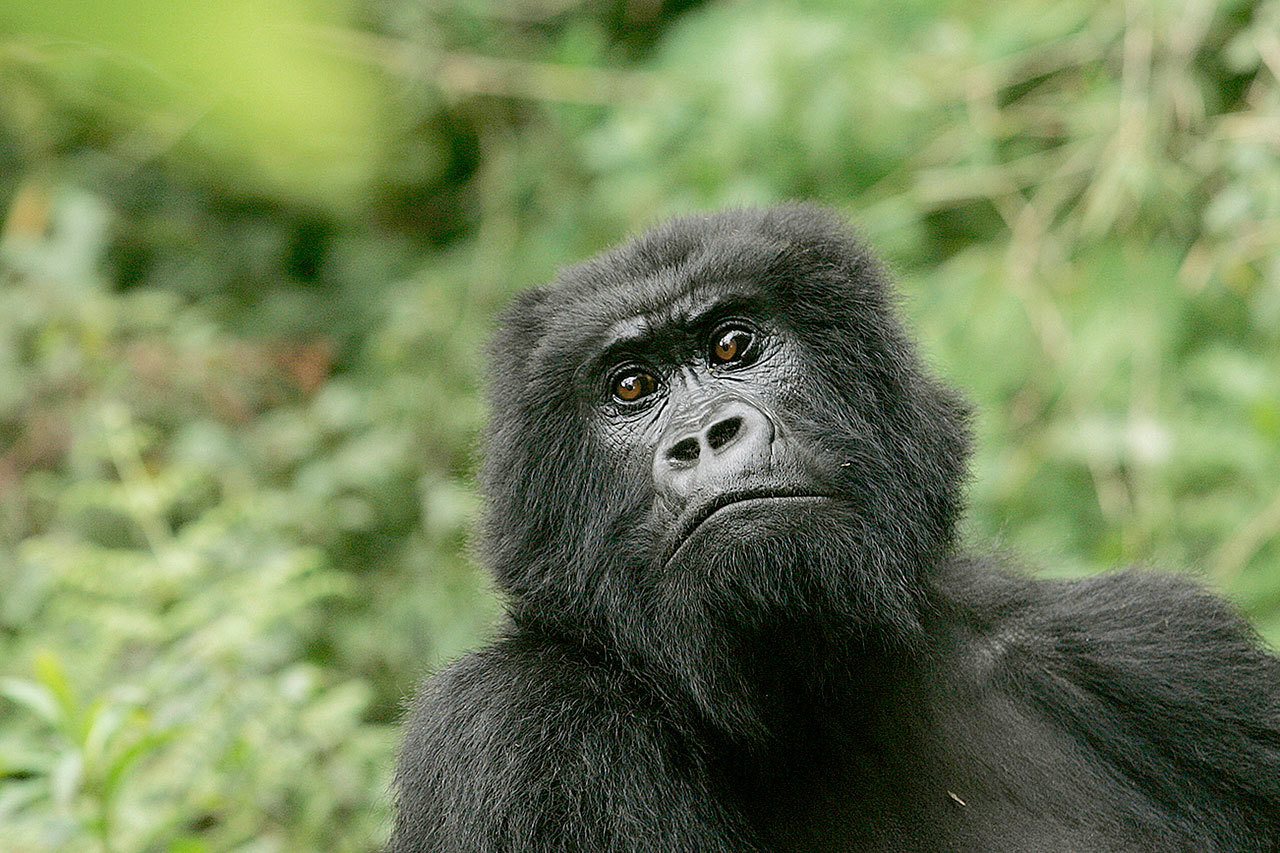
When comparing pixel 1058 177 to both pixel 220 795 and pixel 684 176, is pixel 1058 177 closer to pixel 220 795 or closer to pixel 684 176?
pixel 684 176

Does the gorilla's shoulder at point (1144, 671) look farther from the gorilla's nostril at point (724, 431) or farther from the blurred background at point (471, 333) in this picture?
the gorilla's nostril at point (724, 431)

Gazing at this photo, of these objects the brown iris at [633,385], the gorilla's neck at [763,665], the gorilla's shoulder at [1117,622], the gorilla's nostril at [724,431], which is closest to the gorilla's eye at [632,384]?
the brown iris at [633,385]

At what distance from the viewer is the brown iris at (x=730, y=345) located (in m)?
2.52

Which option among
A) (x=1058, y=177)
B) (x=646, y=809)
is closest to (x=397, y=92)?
(x=1058, y=177)

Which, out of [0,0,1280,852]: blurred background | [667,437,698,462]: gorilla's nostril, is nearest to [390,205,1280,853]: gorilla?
[667,437,698,462]: gorilla's nostril

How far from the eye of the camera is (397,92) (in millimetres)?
6539

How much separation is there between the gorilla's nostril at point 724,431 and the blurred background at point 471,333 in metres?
0.81

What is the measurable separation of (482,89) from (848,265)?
4.42 m

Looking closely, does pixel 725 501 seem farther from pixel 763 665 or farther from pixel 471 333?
pixel 471 333

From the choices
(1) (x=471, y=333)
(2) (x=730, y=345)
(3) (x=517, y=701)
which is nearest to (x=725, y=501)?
(2) (x=730, y=345)

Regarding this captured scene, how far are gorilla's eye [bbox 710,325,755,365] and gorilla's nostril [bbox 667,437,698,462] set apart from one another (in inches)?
9.5

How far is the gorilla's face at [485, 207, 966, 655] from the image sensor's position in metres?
2.26

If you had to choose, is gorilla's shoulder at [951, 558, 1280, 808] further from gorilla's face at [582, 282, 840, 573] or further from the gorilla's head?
gorilla's face at [582, 282, 840, 573]

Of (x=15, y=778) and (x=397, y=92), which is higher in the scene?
(x=397, y=92)
